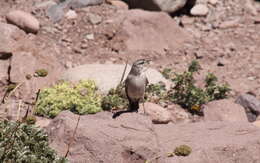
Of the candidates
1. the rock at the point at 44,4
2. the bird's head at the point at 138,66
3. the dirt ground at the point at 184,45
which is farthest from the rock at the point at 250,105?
the rock at the point at 44,4

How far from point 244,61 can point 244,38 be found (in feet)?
3.71

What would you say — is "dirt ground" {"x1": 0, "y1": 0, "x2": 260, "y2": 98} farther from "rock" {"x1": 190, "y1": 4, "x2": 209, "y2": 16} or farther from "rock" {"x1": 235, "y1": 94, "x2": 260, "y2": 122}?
"rock" {"x1": 235, "y1": 94, "x2": 260, "y2": 122}

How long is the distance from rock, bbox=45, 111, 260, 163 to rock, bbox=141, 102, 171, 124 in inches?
61.3

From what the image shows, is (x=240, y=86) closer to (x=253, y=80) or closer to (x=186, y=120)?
(x=253, y=80)

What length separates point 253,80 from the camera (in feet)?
39.8

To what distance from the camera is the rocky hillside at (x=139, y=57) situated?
7156 mm

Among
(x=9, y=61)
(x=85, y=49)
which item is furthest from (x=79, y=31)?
(x=9, y=61)

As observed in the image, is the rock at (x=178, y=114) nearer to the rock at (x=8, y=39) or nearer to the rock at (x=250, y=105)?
the rock at (x=250, y=105)

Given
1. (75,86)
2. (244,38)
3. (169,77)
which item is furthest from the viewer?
(244,38)

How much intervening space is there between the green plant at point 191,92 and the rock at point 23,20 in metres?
3.99

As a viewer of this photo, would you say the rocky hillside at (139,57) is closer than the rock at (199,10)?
Yes

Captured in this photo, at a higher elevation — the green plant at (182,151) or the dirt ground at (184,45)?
the green plant at (182,151)

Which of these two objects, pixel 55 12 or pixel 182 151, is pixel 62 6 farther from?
pixel 182 151

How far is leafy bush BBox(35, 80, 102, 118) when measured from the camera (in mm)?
9469
